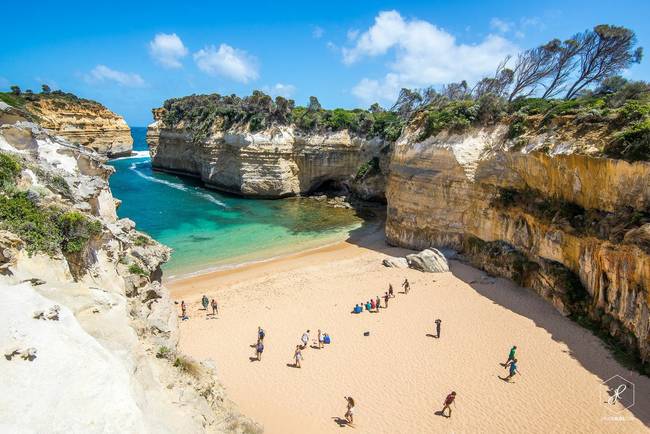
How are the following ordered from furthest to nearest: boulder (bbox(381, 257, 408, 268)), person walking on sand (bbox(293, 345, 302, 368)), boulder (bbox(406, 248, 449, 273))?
boulder (bbox(381, 257, 408, 268))
boulder (bbox(406, 248, 449, 273))
person walking on sand (bbox(293, 345, 302, 368))

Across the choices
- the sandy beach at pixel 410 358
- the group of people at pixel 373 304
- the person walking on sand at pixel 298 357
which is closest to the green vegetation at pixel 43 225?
the sandy beach at pixel 410 358

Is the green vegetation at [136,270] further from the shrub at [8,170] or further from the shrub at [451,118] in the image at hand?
the shrub at [451,118]

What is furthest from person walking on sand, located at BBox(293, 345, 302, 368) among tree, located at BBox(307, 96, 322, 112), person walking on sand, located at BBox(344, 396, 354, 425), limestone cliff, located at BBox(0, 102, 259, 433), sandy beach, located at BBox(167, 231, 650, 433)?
tree, located at BBox(307, 96, 322, 112)

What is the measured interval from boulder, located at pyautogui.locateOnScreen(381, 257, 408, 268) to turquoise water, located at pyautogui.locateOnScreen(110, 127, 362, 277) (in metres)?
6.88

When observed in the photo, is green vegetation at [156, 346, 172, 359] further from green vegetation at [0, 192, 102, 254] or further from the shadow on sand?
the shadow on sand

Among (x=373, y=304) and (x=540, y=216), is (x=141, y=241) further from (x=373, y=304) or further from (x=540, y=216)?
(x=540, y=216)

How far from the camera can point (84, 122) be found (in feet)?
220

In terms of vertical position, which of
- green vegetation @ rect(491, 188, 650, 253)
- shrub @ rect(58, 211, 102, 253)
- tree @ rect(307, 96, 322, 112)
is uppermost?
tree @ rect(307, 96, 322, 112)

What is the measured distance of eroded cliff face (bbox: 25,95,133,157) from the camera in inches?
2400

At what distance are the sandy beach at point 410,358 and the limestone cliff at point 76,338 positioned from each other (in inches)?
153

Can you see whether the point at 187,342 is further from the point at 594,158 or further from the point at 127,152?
the point at 127,152

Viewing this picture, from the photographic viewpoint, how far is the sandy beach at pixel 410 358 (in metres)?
11.3

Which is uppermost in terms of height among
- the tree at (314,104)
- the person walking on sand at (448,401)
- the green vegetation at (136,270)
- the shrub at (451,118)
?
the tree at (314,104)

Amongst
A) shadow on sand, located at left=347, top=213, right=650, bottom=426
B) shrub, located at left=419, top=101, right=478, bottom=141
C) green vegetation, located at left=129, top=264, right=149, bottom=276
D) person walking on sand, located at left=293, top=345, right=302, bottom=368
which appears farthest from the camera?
shrub, located at left=419, top=101, right=478, bottom=141
